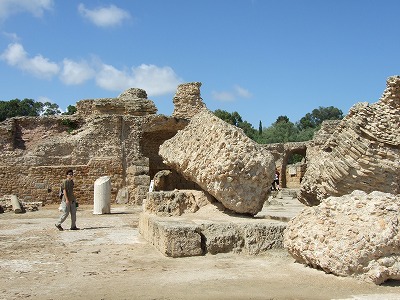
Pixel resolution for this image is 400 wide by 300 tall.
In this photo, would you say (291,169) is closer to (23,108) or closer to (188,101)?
(188,101)

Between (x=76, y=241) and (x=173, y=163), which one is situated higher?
(x=173, y=163)

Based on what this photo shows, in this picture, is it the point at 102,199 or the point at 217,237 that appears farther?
the point at 102,199

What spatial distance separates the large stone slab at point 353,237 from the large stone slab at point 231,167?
157 cm

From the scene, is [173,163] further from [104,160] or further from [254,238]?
[104,160]

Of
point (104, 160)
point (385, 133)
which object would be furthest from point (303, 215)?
point (104, 160)

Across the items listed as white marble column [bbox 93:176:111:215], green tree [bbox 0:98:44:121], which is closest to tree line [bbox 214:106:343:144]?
green tree [bbox 0:98:44:121]

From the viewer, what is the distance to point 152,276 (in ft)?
15.4

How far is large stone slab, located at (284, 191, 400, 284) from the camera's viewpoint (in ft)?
13.8

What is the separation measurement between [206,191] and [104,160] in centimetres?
1068

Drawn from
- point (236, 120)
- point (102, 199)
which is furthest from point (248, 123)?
point (102, 199)

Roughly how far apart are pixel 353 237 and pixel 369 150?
81.9 inches

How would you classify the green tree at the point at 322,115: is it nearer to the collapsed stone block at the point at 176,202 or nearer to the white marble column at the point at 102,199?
the white marble column at the point at 102,199

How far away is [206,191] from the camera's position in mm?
7223

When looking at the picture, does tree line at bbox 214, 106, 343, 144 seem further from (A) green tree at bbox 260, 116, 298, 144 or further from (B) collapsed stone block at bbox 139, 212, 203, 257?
(B) collapsed stone block at bbox 139, 212, 203, 257
